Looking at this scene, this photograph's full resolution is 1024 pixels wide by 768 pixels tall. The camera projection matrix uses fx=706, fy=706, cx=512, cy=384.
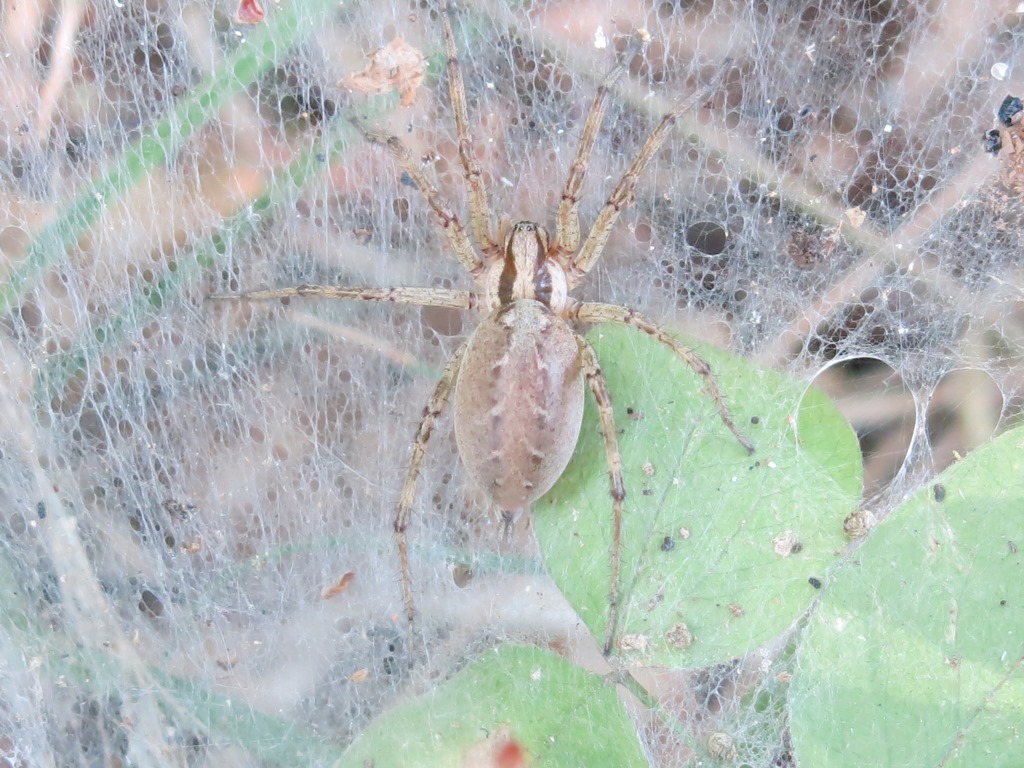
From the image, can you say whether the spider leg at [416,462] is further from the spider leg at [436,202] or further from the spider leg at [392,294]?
the spider leg at [436,202]

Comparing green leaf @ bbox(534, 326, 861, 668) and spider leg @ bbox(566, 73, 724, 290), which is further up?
spider leg @ bbox(566, 73, 724, 290)

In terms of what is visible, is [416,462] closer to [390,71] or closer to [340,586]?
[340,586]

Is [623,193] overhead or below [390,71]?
below

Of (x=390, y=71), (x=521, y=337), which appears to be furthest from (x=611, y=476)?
(x=390, y=71)

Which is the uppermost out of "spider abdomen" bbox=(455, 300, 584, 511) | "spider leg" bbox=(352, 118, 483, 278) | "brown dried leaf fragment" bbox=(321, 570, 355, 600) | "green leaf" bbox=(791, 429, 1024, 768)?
"spider leg" bbox=(352, 118, 483, 278)

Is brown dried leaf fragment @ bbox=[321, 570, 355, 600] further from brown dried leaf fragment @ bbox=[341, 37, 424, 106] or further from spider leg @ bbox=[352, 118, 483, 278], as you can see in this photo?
brown dried leaf fragment @ bbox=[341, 37, 424, 106]

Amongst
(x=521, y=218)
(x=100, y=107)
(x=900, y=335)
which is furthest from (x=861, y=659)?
(x=100, y=107)

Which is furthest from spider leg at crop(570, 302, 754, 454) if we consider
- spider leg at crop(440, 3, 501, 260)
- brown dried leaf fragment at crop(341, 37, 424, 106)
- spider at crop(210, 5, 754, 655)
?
brown dried leaf fragment at crop(341, 37, 424, 106)
